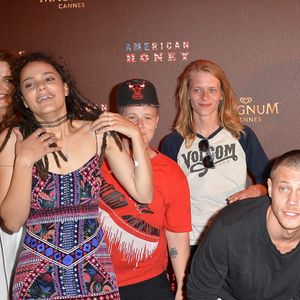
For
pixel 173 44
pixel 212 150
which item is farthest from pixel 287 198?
pixel 173 44

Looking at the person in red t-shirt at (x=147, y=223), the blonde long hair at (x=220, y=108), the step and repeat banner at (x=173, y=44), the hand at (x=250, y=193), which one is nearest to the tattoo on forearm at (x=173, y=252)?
the person in red t-shirt at (x=147, y=223)

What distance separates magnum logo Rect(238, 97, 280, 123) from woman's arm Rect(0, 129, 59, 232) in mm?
1410

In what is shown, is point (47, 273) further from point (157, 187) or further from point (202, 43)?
point (202, 43)

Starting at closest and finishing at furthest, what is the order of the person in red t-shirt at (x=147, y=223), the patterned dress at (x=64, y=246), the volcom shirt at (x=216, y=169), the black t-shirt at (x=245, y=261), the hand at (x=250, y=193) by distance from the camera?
the patterned dress at (x=64, y=246) → the black t-shirt at (x=245, y=261) → the person in red t-shirt at (x=147, y=223) → the hand at (x=250, y=193) → the volcom shirt at (x=216, y=169)

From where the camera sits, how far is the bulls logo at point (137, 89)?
73.4 inches

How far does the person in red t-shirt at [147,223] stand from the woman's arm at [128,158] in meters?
0.16

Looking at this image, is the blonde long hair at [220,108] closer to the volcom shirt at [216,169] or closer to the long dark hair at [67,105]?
the volcom shirt at [216,169]

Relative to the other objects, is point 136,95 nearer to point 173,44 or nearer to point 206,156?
point 206,156

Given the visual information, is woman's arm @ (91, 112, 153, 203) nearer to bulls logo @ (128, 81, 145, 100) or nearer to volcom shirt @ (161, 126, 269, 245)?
bulls logo @ (128, 81, 145, 100)

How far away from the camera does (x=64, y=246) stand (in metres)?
1.37

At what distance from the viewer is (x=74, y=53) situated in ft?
8.90

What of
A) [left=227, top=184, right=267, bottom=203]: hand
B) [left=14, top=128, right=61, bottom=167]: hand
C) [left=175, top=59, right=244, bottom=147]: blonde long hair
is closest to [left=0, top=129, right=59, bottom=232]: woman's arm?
[left=14, top=128, right=61, bottom=167]: hand

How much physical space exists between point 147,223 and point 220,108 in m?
0.79

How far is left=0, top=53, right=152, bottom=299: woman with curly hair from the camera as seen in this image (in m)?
1.36
